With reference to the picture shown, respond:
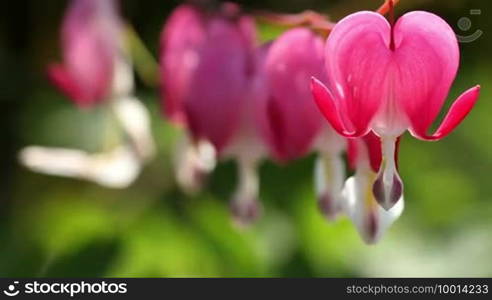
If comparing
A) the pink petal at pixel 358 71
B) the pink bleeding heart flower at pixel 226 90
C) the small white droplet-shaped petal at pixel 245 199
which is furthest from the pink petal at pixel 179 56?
the pink petal at pixel 358 71

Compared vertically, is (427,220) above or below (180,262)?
above

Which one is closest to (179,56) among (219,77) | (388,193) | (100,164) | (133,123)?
(219,77)

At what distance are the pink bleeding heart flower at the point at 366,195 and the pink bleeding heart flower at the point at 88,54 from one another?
1.84 ft

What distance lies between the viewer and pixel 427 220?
1.92 meters

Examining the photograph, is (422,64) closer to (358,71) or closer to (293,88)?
(358,71)

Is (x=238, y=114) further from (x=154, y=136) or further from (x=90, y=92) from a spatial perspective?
(x=154, y=136)

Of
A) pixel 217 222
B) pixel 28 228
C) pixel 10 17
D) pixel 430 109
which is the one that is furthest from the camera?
pixel 10 17

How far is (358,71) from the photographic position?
1.20 m

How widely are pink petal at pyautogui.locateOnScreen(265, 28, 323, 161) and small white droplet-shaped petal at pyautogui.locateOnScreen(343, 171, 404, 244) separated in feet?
0.31

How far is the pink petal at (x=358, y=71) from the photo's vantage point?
3.87 ft

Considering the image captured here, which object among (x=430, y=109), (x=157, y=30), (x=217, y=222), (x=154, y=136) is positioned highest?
(x=157, y=30)

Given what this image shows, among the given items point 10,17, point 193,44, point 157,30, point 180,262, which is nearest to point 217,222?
point 180,262

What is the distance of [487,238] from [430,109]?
0.74m

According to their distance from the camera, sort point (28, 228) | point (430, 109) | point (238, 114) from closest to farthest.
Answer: point (430, 109) → point (238, 114) → point (28, 228)
